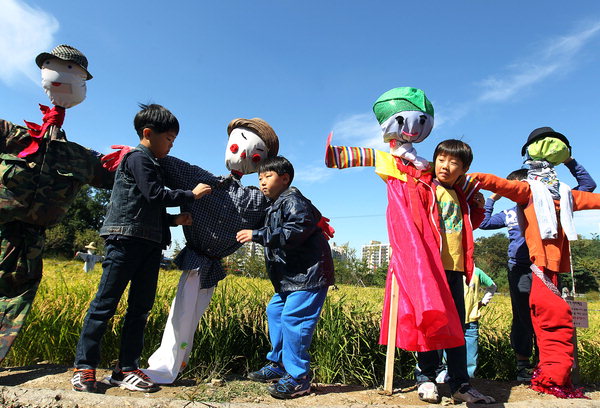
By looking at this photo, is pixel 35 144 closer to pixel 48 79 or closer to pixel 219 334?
pixel 48 79

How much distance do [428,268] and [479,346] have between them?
5.40 ft

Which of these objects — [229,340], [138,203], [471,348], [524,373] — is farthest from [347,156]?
[524,373]

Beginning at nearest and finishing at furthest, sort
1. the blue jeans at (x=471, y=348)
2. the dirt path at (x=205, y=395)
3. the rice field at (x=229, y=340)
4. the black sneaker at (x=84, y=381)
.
Answer: 1. the dirt path at (x=205, y=395)
2. the black sneaker at (x=84, y=381)
3. the rice field at (x=229, y=340)
4. the blue jeans at (x=471, y=348)

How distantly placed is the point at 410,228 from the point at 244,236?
3.38 ft

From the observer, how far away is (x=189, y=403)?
2.10 metres

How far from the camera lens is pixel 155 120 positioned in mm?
2506

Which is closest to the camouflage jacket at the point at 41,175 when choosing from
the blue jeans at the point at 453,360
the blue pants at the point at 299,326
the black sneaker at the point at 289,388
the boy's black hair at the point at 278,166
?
the boy's black hair at the point at 278,166

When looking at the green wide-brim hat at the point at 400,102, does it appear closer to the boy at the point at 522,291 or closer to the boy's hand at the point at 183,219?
the boy at the point at 522,291

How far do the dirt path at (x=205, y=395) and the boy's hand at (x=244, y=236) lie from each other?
90 centimetres

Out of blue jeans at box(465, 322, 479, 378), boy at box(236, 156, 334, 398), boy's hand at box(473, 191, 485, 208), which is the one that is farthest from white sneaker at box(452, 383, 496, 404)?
boy's hand at box(473, 191, 485, 208)

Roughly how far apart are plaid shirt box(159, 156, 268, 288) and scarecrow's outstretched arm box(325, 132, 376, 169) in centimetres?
57

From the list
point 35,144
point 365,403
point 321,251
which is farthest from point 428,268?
point 35,144

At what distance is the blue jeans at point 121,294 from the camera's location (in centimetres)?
229

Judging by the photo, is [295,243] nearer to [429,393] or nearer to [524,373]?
[429,393]
